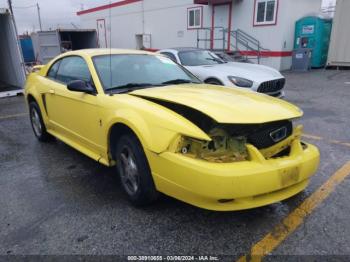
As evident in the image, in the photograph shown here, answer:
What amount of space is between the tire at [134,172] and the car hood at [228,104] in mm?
536

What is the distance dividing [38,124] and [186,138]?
3.54 meters

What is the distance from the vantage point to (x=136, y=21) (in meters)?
24.9

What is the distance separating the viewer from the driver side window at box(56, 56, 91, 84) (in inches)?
152

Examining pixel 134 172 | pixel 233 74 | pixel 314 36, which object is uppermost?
pixel 314 36

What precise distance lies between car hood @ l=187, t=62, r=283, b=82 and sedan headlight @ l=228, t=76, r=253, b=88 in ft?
0.34

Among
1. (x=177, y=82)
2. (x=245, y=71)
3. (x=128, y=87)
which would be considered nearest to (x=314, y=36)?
(x=245, y=71)

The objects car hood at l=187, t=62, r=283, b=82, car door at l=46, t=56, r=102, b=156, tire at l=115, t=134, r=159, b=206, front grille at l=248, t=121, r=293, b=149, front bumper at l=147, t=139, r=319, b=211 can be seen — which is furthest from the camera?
car hood at l=187, t=62, r=283, b=82

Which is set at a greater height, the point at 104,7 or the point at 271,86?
the point at 104,7

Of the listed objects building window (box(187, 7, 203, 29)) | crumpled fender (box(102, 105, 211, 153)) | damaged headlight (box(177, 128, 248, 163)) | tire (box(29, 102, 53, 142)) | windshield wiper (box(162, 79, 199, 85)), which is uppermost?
building window (box(187, 7, 203, 29))

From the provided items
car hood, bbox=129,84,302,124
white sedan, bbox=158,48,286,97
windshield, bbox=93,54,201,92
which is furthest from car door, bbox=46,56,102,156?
white sedan, bbox=158,48,286,97

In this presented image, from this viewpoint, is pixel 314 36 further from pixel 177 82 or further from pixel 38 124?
pixel 38 124

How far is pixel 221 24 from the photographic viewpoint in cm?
1797

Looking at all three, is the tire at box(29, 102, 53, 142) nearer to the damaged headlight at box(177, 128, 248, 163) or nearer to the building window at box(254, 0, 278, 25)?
the damaged headlight at box(177, 128, 248, 163)

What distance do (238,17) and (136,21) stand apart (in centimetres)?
1068
